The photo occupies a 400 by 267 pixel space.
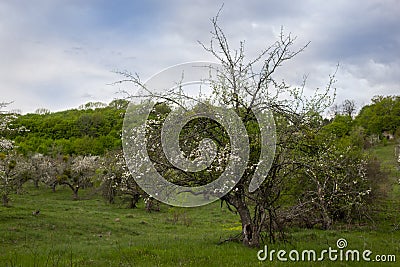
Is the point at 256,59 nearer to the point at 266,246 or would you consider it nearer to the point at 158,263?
the point at 266,246

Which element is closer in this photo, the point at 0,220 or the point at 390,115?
the point at 0,220

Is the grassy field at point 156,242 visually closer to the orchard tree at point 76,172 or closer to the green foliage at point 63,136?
the orchard tree at point 76,172

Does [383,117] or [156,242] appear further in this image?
[383,117]

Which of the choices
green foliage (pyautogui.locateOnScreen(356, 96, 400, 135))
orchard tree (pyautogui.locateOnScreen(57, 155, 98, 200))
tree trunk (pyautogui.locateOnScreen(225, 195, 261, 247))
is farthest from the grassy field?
green foliage (pyautogui.locateOnScreen(356, 96, 400, 135))

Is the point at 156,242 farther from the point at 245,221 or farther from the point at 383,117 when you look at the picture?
the point at 383,117

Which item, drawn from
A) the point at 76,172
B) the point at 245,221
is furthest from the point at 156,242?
the point at 76,172

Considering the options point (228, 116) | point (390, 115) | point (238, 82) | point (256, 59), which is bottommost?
point (228, 116)

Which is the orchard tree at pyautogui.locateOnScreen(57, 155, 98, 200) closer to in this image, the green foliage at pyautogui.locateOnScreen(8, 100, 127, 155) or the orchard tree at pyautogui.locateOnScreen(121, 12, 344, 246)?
the green foliage at pyautogui.locateOnScreen(8, 100, 127, 155)

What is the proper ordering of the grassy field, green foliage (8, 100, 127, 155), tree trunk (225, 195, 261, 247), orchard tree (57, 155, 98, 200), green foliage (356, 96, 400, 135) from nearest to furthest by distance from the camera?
the grassy field
tree trunk (225, 195, 261, 247)
orchard tree (57, 155, 98, 200)
green foliage (356, 96, 400, 135)
green foliage (8, 100, 127, 155)

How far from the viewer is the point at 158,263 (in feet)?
28.2

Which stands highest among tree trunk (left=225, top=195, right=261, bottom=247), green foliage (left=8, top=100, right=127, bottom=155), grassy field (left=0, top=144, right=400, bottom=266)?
green foliage (left=8, top=100, right=127, bottom=155)

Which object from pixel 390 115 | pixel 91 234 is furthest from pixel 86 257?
pixel 390 115

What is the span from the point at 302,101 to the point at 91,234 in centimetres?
1252

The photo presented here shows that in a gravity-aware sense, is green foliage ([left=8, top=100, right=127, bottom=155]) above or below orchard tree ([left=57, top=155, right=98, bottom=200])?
above
